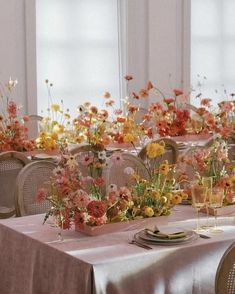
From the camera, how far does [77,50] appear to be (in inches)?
361

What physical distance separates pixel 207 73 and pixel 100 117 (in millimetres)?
4325

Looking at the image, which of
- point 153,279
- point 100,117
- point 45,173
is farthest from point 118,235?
point 100,117

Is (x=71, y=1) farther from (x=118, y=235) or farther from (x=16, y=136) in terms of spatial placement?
(x=118, y=235)

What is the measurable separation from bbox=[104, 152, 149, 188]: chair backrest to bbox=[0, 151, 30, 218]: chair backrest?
2.27 ft

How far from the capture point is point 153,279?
3.32m

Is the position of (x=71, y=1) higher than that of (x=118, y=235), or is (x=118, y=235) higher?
(x=71, y=1)

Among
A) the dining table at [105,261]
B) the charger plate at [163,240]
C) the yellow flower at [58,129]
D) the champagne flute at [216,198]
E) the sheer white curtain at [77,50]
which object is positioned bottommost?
the dining table at [105,261]

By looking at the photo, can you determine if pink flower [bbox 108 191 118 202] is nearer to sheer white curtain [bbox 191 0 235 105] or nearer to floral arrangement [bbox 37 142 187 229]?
floral arrangement [bbox 37 142 187 229]

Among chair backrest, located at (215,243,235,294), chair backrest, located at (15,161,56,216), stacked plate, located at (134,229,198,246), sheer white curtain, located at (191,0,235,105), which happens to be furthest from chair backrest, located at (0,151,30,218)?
sheer white curtain, located at (191,0,235,105)

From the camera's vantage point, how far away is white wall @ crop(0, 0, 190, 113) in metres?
8.56

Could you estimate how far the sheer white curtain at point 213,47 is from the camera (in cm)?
1038

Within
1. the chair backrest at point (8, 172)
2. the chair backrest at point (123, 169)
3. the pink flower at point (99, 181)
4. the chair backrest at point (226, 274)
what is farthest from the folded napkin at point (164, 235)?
the chair backrest at point (8, 172)

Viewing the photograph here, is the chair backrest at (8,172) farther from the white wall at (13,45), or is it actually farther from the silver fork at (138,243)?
the white wall at (13,45)

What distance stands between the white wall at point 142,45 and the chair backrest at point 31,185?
13.0 ft
